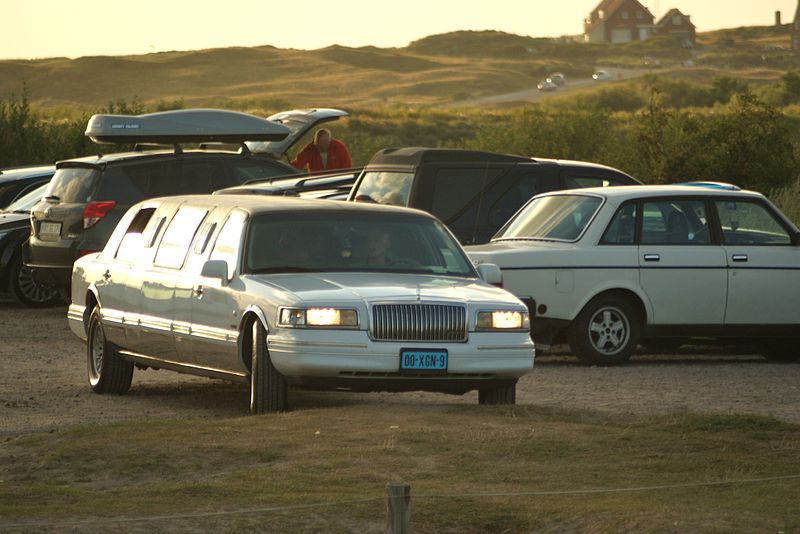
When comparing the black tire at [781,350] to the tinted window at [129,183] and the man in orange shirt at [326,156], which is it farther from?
the man in orange shirt at [326,156]

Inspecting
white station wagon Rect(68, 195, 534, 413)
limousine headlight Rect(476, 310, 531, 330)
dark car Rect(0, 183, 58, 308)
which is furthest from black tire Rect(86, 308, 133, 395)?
dark car Rect(0, 183, 58, 308)

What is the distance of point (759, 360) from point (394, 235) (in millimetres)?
5845

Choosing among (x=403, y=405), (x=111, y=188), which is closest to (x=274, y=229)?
(x=403, y=405)

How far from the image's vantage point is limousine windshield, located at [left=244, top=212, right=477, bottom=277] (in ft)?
40.8

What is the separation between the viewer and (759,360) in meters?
17.4

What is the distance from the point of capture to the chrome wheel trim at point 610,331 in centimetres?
1609

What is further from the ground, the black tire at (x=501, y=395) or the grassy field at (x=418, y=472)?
the grassy field at (x=418, y=472)

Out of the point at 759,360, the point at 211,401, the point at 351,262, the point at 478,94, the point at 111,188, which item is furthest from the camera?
the point at 478,94

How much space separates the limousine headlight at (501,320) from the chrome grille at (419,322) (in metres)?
0.13

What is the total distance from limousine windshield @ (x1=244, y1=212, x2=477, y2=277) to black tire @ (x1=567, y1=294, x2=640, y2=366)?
3.42 metres

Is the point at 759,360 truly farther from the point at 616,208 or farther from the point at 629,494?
the point at 629,494

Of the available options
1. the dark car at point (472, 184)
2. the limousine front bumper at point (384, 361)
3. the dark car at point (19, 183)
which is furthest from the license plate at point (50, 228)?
the limousine front bumper at point (384, 361)

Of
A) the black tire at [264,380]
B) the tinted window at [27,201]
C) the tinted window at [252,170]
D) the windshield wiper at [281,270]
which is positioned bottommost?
the tinted window at [27,201]

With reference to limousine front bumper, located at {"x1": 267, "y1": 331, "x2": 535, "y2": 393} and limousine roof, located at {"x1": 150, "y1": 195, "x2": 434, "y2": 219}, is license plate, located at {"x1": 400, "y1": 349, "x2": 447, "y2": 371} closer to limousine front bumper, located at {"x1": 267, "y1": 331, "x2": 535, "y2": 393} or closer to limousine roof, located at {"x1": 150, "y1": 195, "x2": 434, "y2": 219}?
limousine front bumper, located at {"x1": 267, "y1": 331, "x2": 535, "y2": 393}
